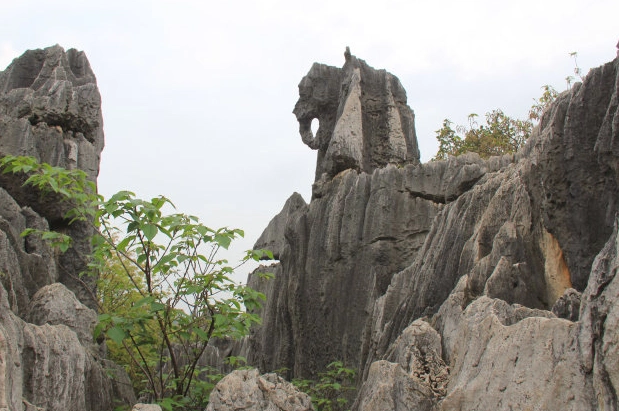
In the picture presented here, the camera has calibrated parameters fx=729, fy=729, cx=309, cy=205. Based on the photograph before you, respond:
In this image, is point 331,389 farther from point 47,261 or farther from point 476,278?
point 47,261

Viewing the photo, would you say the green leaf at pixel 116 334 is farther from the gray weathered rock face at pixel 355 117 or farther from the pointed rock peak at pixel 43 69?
the pointed rock peak at pixel 43 69

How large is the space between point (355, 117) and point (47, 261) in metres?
10.1

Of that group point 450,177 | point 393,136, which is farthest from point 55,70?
point 450,177

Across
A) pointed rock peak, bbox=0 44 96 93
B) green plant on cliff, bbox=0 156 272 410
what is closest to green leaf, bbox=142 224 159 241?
green plant on cliff, bbox=0 156 272 410

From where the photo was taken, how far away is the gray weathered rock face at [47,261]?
7.60m

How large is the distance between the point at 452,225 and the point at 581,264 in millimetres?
3265

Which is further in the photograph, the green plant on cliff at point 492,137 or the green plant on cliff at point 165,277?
the green plant on cliff at point 492,137

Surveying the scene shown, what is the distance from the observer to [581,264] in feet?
26.6

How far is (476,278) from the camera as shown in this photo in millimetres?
8992

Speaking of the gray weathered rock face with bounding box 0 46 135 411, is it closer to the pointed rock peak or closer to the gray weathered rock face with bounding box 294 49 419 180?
the pointed rock peak

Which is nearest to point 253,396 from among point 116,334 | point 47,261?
point 116,334

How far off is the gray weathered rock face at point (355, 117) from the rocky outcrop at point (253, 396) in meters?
12.0

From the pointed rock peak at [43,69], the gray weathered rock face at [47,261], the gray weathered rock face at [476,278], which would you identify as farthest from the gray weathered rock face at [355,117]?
the pointed rock peak at [43,69]

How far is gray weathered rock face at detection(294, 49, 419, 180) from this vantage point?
66.3 feet
